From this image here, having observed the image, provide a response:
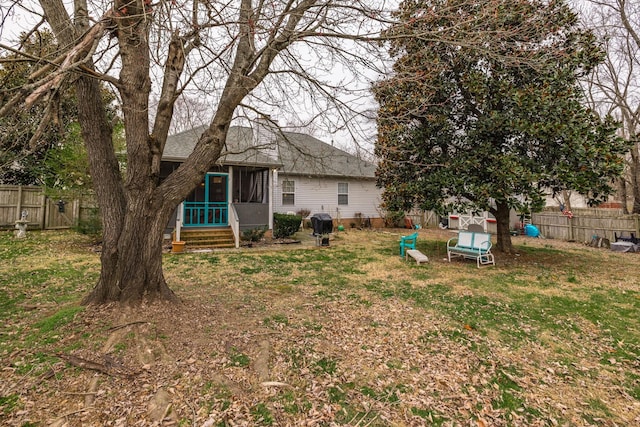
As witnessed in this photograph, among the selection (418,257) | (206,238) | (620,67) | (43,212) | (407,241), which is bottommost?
(418,257)

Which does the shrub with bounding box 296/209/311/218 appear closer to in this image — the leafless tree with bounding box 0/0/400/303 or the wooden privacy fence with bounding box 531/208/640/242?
the wooden privacy fence with bounding box 531/208/640/242

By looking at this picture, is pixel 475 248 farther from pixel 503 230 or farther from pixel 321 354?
pixel 321 354

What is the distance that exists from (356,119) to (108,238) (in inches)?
145

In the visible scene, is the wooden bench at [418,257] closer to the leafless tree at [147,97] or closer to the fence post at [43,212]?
the leafless tree at [147,97]

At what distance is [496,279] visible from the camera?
673 cm

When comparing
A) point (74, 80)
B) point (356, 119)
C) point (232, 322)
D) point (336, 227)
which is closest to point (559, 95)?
point (356, 119)

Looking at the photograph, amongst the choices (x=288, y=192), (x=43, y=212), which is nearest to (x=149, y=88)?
(x=288, y=192)

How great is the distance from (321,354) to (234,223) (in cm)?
852

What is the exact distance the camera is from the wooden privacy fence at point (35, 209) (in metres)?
12.1

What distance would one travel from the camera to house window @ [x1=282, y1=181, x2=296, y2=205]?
52.0 ft

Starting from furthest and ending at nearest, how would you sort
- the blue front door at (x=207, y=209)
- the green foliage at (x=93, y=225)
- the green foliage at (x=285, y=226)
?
the green foliage at (x=285, y=226) < the blue front door at (x=207, y=209) < the green foliage at (x=93, y=225)

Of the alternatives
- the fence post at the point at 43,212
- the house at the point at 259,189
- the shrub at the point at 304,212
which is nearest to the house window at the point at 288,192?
the house at the point at 259,189

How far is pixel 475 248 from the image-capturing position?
842 centimetres

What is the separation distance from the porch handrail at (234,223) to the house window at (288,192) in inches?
176
